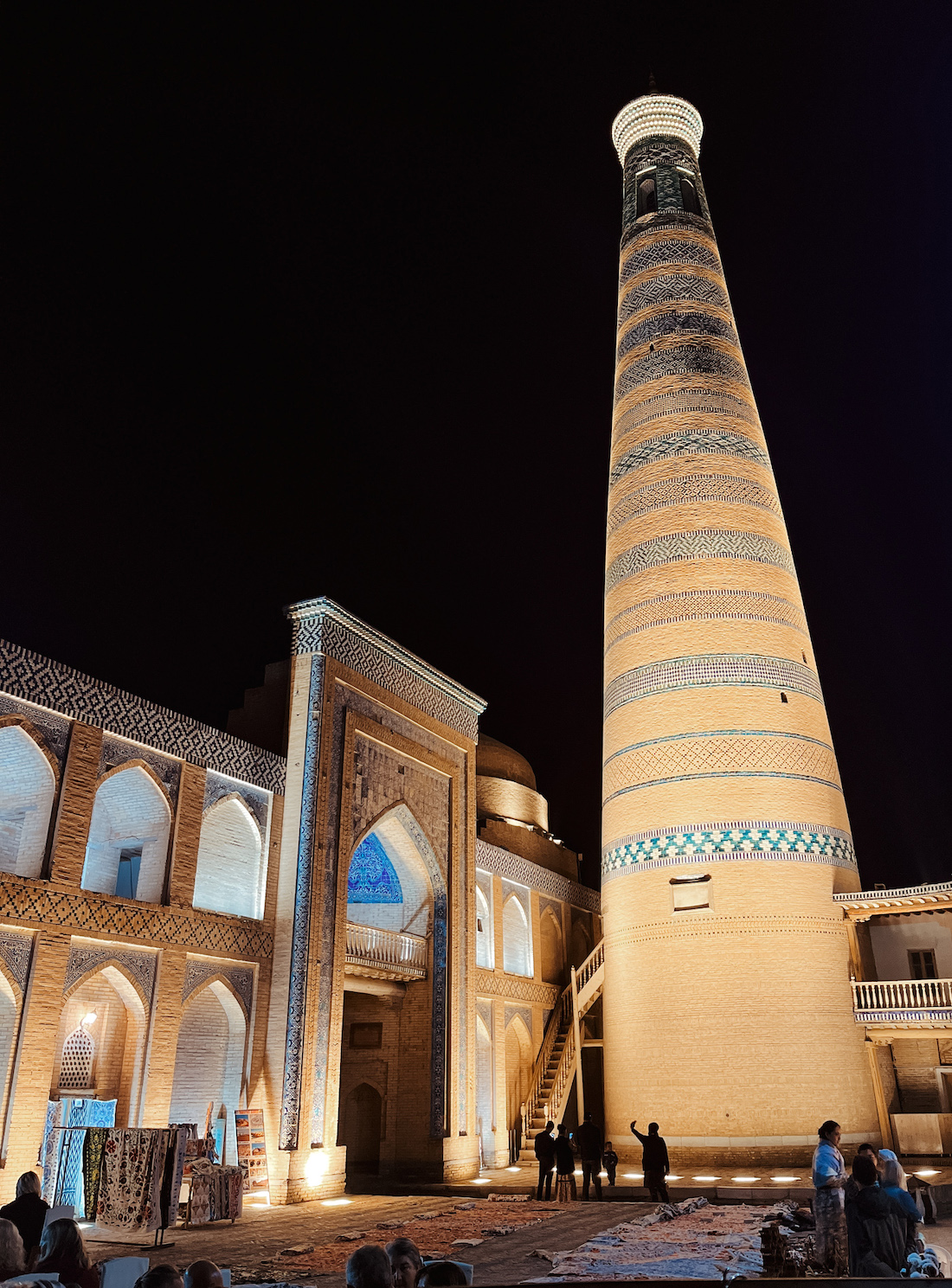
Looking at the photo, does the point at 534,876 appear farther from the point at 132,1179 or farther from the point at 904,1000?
the point at 132,1179

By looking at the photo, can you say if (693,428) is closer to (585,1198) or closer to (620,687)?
(620,687)

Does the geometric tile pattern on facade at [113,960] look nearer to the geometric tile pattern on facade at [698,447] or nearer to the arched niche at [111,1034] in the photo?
the arched niche at [111,1034]

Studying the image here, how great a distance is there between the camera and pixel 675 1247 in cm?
625

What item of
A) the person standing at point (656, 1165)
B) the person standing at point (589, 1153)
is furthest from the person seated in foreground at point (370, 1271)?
the person standing at point (589, 1153)

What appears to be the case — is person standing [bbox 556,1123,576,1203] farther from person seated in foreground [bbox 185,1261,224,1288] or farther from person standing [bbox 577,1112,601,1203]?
person seated in foreground [bbox 185,1261,224,1288]

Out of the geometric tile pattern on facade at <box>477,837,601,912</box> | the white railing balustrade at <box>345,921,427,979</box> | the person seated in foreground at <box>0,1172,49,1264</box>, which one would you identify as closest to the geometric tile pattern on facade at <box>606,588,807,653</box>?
the geometric tile pattern on facade at <box>477,837,601,912</box>

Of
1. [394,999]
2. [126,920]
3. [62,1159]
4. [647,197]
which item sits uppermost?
[647,197]

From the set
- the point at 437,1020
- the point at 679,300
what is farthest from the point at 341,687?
the point at 679,300

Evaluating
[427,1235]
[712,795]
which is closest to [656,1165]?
[427,1235]

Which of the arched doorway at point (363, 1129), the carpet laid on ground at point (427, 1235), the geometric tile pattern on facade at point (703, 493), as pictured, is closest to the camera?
the carpet laid on ground at point (427, 1235)

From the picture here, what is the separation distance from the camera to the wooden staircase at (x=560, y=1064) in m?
13.4

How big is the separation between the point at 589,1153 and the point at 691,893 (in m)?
3.56

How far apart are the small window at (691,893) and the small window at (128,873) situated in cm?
580

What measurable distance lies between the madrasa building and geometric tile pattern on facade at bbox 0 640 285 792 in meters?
0.03
